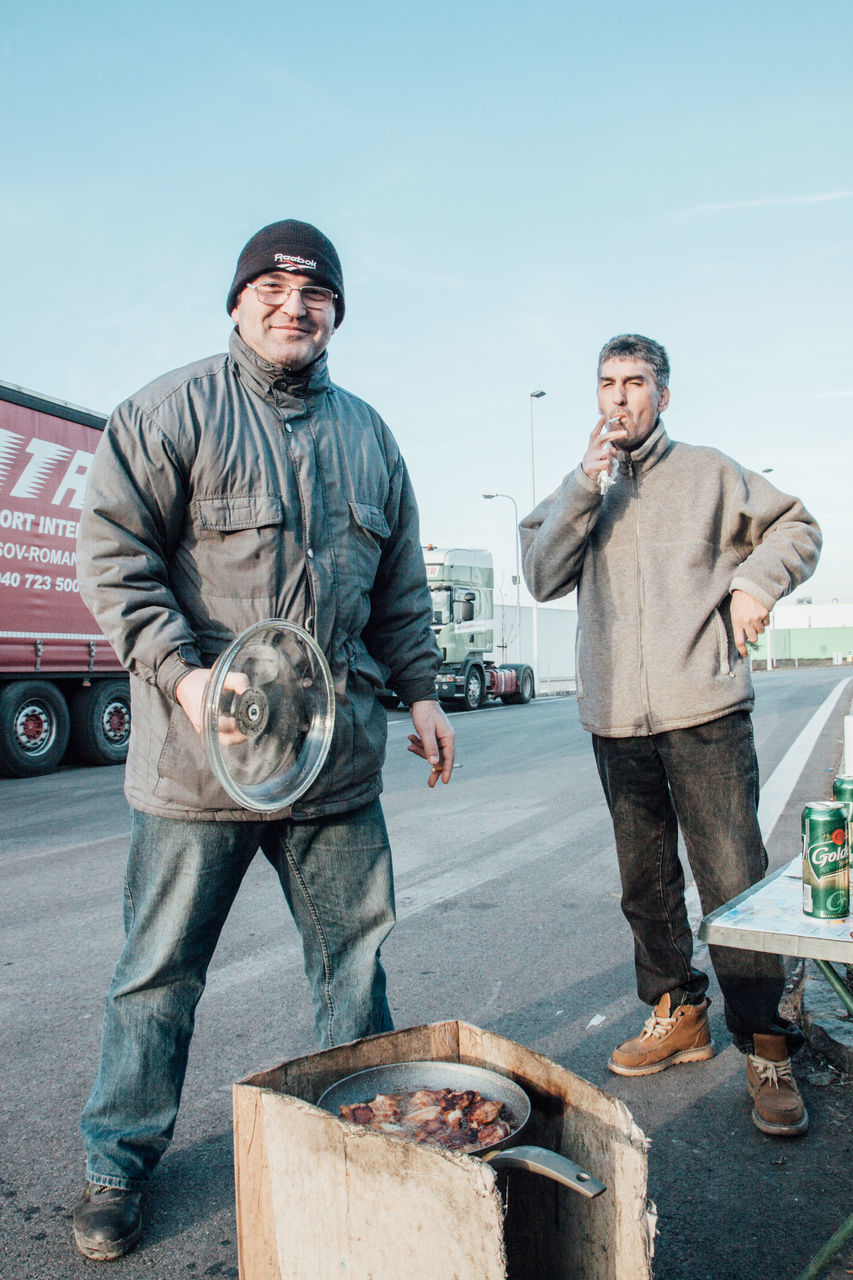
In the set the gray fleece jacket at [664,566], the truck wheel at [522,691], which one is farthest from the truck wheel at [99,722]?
the truck wheel at [522,691]

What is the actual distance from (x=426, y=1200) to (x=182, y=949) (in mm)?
958

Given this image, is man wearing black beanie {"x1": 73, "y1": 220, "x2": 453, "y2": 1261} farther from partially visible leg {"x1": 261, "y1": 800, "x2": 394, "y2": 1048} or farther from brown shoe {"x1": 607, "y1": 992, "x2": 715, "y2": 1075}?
brown shoe {"x1": 607, "y1": 992, "x2": 715, "y2": 1075}

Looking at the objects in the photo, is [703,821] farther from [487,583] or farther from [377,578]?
[487,583]

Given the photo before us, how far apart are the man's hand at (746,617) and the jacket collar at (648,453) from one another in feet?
1.79

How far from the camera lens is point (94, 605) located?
2.19 metres

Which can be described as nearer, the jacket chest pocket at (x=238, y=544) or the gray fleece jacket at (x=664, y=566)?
the jacket chest pocket at (x=238, y=544)

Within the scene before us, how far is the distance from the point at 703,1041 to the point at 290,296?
262cm

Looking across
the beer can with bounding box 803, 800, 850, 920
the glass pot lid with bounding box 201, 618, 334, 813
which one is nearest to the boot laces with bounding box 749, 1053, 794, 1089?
the beer can with bounding box 803, 800, 850, 920

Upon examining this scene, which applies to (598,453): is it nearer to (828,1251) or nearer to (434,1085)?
(434,1085)

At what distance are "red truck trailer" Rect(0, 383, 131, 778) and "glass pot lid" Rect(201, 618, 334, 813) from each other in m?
9.26

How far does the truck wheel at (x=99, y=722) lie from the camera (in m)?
12.1

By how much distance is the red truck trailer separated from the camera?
36.0 feet

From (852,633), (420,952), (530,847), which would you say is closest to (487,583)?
(530,847)

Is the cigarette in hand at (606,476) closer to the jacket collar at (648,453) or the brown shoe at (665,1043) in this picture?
the jacket collar at (648,453)
